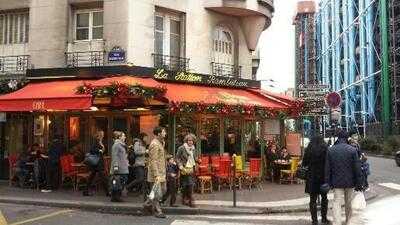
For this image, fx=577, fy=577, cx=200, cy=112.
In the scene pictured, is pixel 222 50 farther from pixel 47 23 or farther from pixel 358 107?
pixel 358 107

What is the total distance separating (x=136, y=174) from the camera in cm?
1517

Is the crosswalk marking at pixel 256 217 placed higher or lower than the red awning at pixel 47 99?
lower

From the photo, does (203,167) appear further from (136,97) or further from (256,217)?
(256,217)

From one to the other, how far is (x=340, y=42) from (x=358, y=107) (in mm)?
9499

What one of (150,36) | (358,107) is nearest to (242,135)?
(150,36)

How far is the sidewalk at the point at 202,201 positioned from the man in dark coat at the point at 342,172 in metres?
3.30

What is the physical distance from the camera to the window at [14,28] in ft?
63.7

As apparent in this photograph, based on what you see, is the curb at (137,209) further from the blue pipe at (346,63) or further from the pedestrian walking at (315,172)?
the blue pipe at (346,63)

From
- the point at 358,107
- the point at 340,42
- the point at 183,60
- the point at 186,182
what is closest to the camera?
the point at 186,182

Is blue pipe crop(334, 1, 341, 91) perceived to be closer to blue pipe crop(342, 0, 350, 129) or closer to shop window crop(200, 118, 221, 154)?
blue pipe crop(342, 0, 350, 129)

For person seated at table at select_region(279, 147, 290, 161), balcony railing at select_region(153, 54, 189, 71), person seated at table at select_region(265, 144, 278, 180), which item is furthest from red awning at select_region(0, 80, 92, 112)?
person seated at table at select_region(279, 147, 290, 161)

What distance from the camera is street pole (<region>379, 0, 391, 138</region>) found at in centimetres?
4422

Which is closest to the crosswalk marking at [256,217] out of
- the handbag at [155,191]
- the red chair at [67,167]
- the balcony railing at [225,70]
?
the handbag at [155,191]

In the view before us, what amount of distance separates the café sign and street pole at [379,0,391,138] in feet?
84.6
